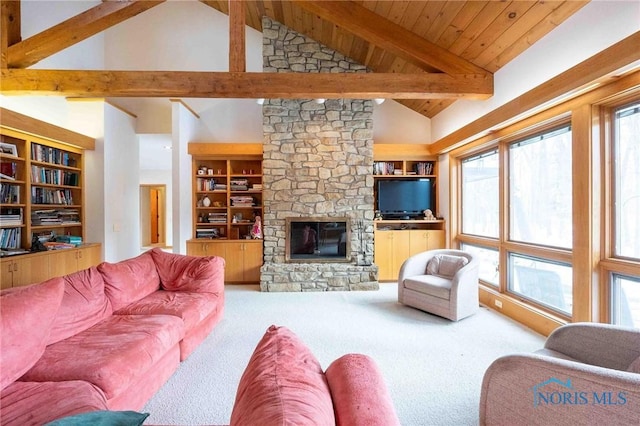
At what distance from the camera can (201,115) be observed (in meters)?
5.58

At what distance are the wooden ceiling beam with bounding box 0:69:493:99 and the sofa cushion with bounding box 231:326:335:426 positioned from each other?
115 inches

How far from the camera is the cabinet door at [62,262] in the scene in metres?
3.82

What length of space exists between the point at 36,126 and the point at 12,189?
2.72 ft

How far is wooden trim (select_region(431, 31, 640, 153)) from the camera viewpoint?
6.79ft

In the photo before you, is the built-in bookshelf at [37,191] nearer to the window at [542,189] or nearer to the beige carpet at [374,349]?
the beige carpet at [374,349]

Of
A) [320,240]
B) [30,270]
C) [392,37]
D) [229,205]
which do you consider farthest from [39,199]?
[392,37]

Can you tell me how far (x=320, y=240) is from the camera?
199 inches

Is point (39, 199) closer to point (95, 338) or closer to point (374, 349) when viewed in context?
point (95, 338)

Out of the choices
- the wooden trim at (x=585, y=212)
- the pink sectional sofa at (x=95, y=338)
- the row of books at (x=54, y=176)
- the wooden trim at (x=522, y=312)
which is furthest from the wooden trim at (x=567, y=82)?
the row of books at (x=54, y=176)

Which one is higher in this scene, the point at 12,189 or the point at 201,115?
the point at 201,115

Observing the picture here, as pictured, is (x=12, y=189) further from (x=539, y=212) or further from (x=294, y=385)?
(x=539, y=212)

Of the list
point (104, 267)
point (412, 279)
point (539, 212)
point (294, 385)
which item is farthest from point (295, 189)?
point (294, 385)

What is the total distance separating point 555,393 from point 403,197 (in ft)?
14.1

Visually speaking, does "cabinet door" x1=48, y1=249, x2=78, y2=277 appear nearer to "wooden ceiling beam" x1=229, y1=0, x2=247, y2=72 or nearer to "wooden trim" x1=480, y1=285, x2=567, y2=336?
"wooden ceiling beam" x1=229, y1=0, x2=247, y2=72
